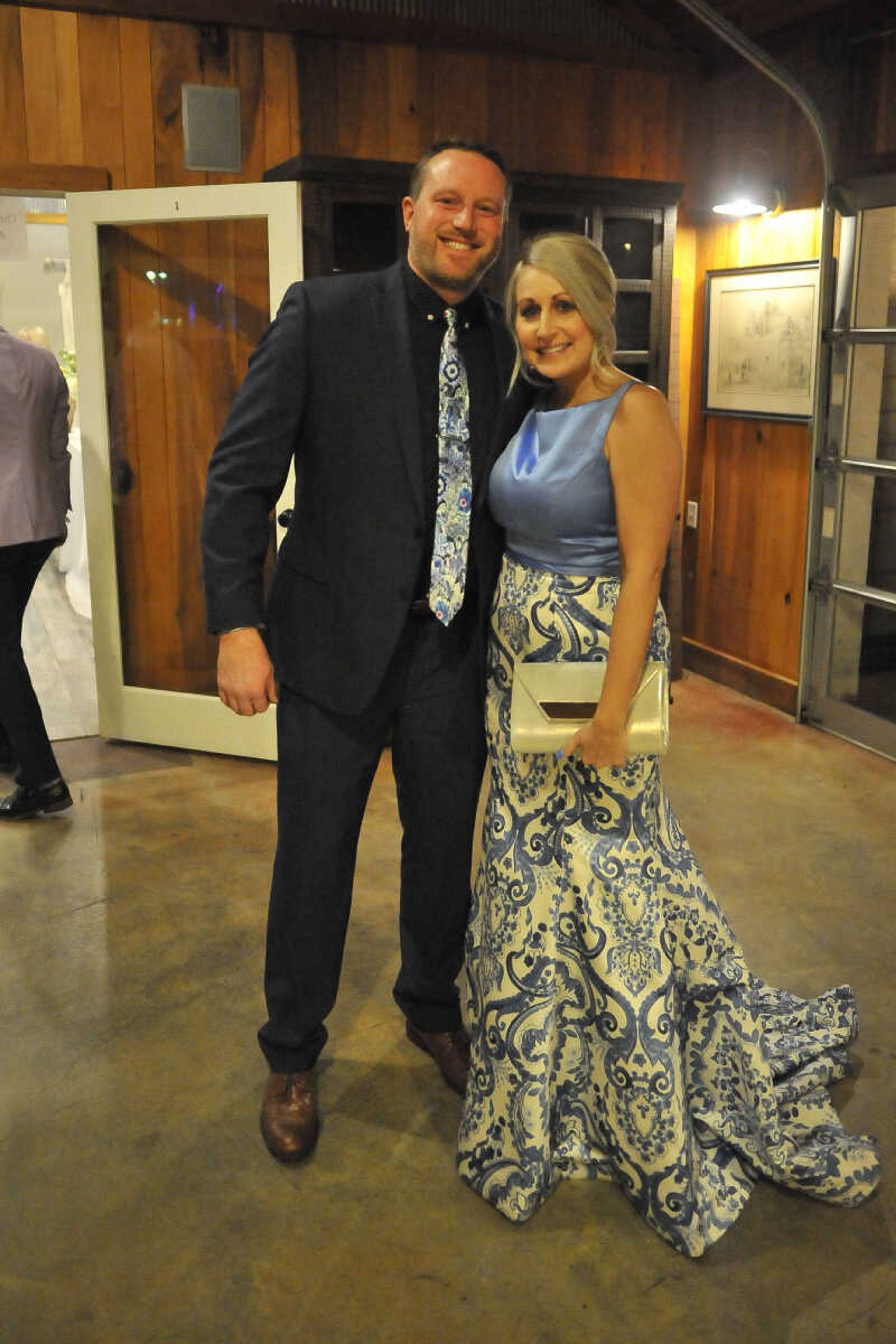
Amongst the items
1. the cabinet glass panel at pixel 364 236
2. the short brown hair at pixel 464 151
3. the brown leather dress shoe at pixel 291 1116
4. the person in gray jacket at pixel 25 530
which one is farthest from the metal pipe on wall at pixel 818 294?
the brown leather dress shoe at pixel 291 1116

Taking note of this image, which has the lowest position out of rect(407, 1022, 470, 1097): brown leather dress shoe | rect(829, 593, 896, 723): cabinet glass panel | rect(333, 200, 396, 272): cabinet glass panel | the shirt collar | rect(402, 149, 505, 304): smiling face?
rect(407, 1022, 470, 1097): brown leather dress shoe

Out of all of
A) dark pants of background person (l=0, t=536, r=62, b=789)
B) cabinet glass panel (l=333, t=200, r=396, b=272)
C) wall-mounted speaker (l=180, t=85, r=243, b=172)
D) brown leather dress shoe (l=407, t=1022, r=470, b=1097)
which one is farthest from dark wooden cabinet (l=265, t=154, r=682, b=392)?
brown leather dress shoe (l=407, t=1022, r=470, b=1097)

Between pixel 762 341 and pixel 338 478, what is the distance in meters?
3.27

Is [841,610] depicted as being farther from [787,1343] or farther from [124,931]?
[787,1343]

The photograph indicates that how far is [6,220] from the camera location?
4.20m

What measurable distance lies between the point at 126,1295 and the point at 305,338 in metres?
1.47

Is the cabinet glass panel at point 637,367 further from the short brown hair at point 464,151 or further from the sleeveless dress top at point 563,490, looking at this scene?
the sleeveless dress top at point 563,490

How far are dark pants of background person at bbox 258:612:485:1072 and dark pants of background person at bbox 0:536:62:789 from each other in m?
1.77

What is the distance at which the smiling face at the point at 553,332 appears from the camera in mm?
1794

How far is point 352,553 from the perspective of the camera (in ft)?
6.50

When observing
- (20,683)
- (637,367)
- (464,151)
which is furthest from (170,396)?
(464,151)

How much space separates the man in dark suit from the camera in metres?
1.96

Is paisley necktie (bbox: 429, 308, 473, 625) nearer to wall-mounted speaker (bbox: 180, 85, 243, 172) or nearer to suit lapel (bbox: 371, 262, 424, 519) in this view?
suit lapel (bbox: 371, 262, 424, 519)

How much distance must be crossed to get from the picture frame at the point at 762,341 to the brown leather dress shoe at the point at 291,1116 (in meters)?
3.26
